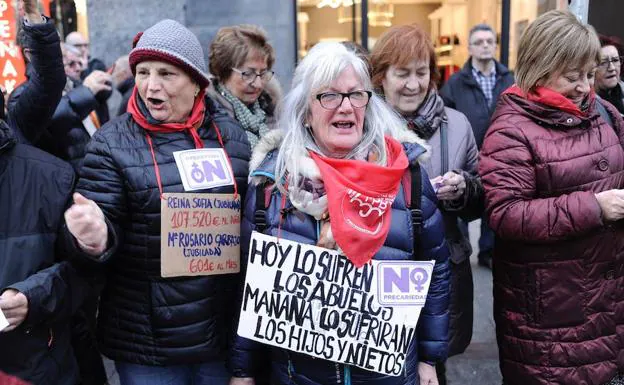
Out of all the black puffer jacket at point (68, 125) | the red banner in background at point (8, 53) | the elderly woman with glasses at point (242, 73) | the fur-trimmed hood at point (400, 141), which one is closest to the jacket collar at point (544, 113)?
the fur-trimmed hood at point (400, 141)

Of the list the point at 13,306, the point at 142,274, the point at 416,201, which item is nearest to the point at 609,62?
the point at 416,201

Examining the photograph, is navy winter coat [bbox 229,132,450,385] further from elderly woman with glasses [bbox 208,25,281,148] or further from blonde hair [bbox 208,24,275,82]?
blonde hair [bbox 208,24,275,82]

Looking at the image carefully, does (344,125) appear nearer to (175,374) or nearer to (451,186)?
(451,186)

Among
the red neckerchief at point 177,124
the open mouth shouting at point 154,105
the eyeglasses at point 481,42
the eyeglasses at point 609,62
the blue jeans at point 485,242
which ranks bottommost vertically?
the blue jeans at point 485,242

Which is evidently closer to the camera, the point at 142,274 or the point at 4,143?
the point at 4,143

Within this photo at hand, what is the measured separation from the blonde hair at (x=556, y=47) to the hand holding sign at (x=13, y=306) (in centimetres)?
204

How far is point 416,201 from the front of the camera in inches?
88.8

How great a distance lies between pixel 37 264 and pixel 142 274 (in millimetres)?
380

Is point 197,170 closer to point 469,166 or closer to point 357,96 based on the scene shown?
point 357,96

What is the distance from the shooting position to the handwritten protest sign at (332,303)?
2.19 m

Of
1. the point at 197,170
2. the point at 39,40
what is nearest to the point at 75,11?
the point at 39,40

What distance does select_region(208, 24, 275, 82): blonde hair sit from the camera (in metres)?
3.51

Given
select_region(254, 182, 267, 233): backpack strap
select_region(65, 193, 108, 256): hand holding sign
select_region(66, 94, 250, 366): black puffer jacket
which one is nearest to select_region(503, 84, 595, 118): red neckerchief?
select_region(254, 182, 267, 233): backpack strap

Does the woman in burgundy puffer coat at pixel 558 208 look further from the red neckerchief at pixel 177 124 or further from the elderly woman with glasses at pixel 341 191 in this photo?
the red neckerchief at pixel 177 124
